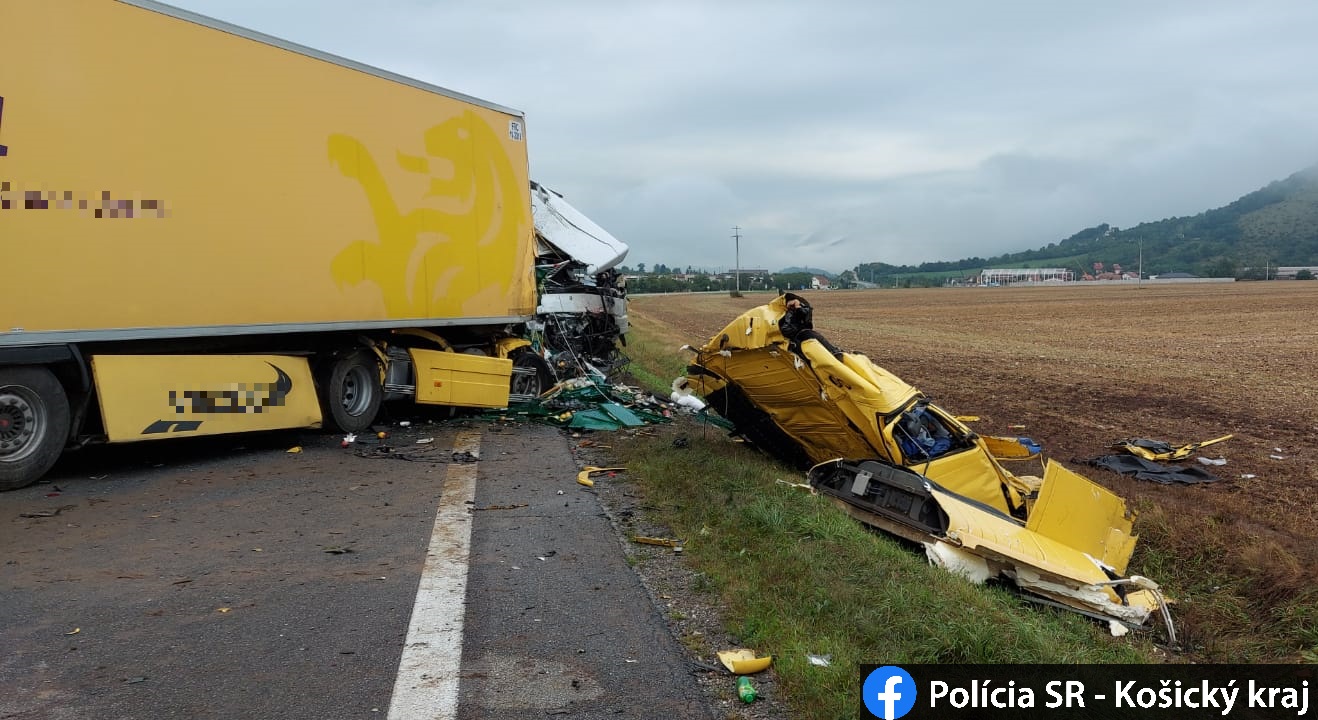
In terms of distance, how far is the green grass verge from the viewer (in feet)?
12.4

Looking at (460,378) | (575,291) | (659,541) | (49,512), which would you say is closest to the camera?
(659,541)

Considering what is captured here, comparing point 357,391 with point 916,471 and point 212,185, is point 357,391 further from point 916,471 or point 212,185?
point 916,471

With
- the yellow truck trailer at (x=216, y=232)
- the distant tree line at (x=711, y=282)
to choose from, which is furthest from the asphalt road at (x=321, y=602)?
the distant tree line at (x=711, y=282)

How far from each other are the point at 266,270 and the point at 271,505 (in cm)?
274

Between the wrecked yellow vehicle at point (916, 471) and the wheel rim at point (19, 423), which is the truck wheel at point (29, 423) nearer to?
the wheel rim at point (19, 423)

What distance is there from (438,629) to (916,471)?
400 centimetres

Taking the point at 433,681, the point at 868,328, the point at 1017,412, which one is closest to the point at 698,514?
the point at 433,681

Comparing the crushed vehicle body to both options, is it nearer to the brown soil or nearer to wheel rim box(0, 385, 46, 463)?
the brown soil

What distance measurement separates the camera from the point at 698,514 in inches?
243

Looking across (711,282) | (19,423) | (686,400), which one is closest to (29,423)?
(19,423)

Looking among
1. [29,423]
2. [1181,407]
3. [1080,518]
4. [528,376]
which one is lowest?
[1181,407]

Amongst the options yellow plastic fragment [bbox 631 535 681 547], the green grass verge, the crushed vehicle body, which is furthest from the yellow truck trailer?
yellow plastic fragment [bbox 631 535 681 547]

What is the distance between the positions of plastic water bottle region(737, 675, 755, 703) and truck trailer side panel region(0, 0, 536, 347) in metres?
5.98

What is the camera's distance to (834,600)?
4.38 metres
